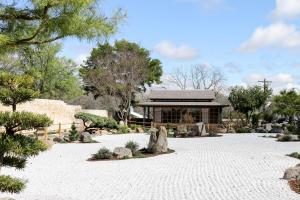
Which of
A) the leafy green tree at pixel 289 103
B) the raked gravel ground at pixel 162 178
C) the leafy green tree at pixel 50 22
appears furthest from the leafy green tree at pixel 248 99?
the leafy green tree at pixel 50 22

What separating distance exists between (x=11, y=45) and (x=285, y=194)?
660 cm

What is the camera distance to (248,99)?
4922 cm

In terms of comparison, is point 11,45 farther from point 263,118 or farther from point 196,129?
point 263,118

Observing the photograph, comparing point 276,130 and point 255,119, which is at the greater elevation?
point 255,119

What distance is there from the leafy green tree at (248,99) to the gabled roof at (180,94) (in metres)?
3.91

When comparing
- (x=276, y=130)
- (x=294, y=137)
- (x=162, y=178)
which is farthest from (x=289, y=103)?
(x=162, y=178)

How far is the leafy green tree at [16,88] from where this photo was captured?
22.0 feet

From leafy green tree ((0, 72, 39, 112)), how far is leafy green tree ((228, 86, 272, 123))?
43.7 meters

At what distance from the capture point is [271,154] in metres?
19.4

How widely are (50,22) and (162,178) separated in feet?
22.4

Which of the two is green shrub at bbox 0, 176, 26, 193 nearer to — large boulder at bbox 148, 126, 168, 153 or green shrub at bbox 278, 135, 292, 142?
large boulder at bbox 148, 126, 168, 153

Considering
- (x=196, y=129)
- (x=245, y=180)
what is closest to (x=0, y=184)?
(x=245, y=180)

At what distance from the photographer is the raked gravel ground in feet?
33.1

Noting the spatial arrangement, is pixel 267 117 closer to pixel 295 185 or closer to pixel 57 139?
pixel 57 139
